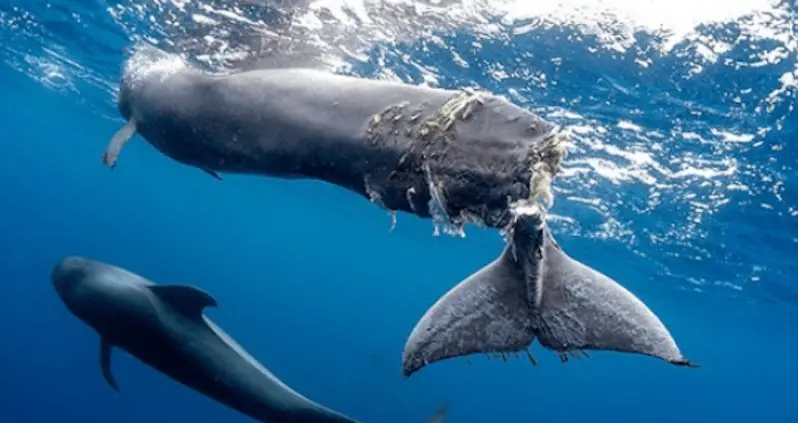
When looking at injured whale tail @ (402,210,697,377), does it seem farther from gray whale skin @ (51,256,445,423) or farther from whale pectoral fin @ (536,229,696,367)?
gray whale skin @ (51,256,445,423)

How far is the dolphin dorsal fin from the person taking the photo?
8.36 meters

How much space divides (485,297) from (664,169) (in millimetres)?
14625

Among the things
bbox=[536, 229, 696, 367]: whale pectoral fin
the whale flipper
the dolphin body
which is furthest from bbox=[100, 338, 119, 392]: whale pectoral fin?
bbox=[536, 229, 696, 367]: whale pectoral fin

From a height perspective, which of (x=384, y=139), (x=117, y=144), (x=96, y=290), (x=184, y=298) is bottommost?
(x=96, y=290)

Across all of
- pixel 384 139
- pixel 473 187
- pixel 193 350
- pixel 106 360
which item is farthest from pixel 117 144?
pixel 106 360

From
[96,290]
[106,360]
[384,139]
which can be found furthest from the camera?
[106,360]

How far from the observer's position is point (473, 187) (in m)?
3.14

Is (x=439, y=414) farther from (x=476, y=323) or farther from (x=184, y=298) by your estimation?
(x=476, y=323)

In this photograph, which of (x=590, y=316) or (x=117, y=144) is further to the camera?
(x=117, y=144)

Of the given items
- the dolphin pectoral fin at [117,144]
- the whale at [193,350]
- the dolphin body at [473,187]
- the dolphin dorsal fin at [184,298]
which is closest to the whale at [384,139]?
the dolphin body at [473,187]

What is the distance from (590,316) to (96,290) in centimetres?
859

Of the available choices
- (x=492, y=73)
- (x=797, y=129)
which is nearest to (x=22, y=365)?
(x=492, y=73)

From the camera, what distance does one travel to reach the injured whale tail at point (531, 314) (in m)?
3.17

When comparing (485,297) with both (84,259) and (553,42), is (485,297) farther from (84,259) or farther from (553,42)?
(84,259)
